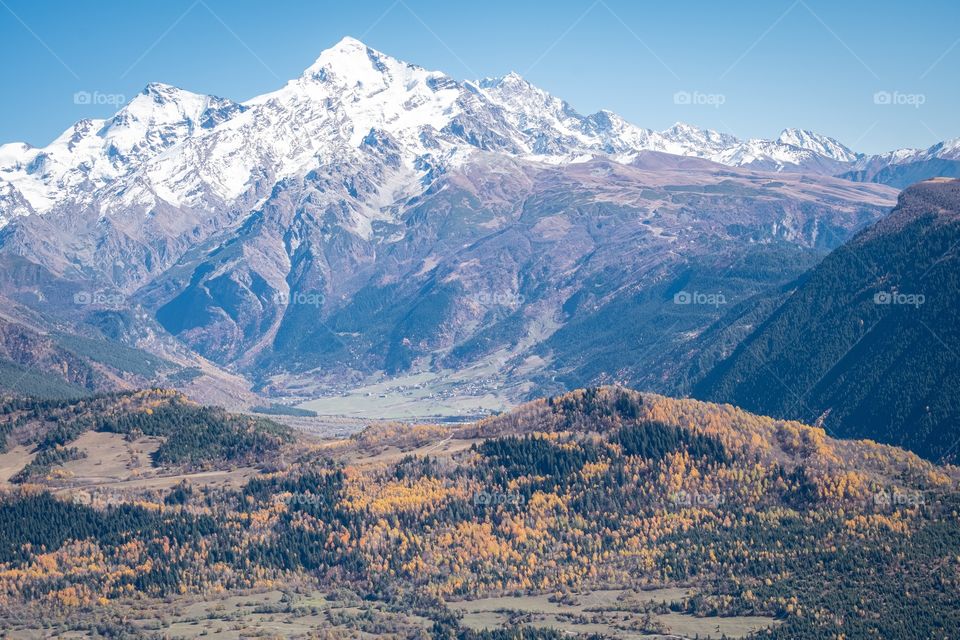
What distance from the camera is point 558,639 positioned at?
652 feet

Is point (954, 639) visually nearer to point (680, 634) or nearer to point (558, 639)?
point (680, 634)

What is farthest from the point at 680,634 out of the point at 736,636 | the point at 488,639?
the point at 488,639

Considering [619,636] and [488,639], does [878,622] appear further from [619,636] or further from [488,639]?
[488,639]

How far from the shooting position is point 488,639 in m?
200

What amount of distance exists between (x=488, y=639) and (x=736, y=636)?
3718cm

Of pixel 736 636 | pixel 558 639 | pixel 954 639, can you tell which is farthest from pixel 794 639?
pixel 558 639

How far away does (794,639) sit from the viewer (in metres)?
194

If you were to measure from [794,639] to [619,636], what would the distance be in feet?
84.9

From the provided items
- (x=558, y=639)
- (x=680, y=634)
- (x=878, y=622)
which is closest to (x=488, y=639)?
(x=558, y=639)

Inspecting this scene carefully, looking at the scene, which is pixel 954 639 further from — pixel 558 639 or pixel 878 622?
pixel 558 639

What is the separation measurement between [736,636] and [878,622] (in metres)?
21.0

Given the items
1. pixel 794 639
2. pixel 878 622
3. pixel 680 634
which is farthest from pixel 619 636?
pixel 878 622

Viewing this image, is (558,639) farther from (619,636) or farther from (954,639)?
(954,639)

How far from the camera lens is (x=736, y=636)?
7736 inches
